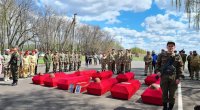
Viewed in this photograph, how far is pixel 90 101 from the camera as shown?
410 inches

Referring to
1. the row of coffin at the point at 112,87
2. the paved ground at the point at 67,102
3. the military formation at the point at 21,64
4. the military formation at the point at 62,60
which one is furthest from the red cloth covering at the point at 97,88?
the military formation at the point at 62,60

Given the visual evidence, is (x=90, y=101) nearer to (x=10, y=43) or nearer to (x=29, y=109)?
(x=29, y=109)

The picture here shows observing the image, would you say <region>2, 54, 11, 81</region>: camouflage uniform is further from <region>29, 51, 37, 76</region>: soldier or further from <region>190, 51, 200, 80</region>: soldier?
<region>190, 51, 200, 80</region>: soldier

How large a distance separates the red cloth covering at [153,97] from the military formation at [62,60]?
12750 millimetres

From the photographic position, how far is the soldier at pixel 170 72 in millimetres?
8305

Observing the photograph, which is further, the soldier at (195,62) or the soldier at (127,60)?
the soldier at (127,60)

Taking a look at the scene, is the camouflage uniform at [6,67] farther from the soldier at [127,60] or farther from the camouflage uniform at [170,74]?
the camouflage uniform at [170,74]

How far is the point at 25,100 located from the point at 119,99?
346cm

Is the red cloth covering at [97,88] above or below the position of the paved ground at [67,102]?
above

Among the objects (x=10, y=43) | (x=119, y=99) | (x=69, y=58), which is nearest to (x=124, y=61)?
(x=69, y=58)

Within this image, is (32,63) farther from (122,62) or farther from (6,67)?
(122,62)

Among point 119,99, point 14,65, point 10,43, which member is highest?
point 10,43

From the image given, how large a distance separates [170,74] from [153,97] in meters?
2.12

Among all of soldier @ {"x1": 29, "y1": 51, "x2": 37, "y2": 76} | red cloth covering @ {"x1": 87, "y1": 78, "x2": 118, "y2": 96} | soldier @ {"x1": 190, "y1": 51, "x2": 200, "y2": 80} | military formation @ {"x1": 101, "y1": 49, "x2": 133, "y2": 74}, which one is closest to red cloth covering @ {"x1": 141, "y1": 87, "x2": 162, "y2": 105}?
red cloth covering @ {"x1": 87, "y1": 78, "x2": 118, "y2": 96}
